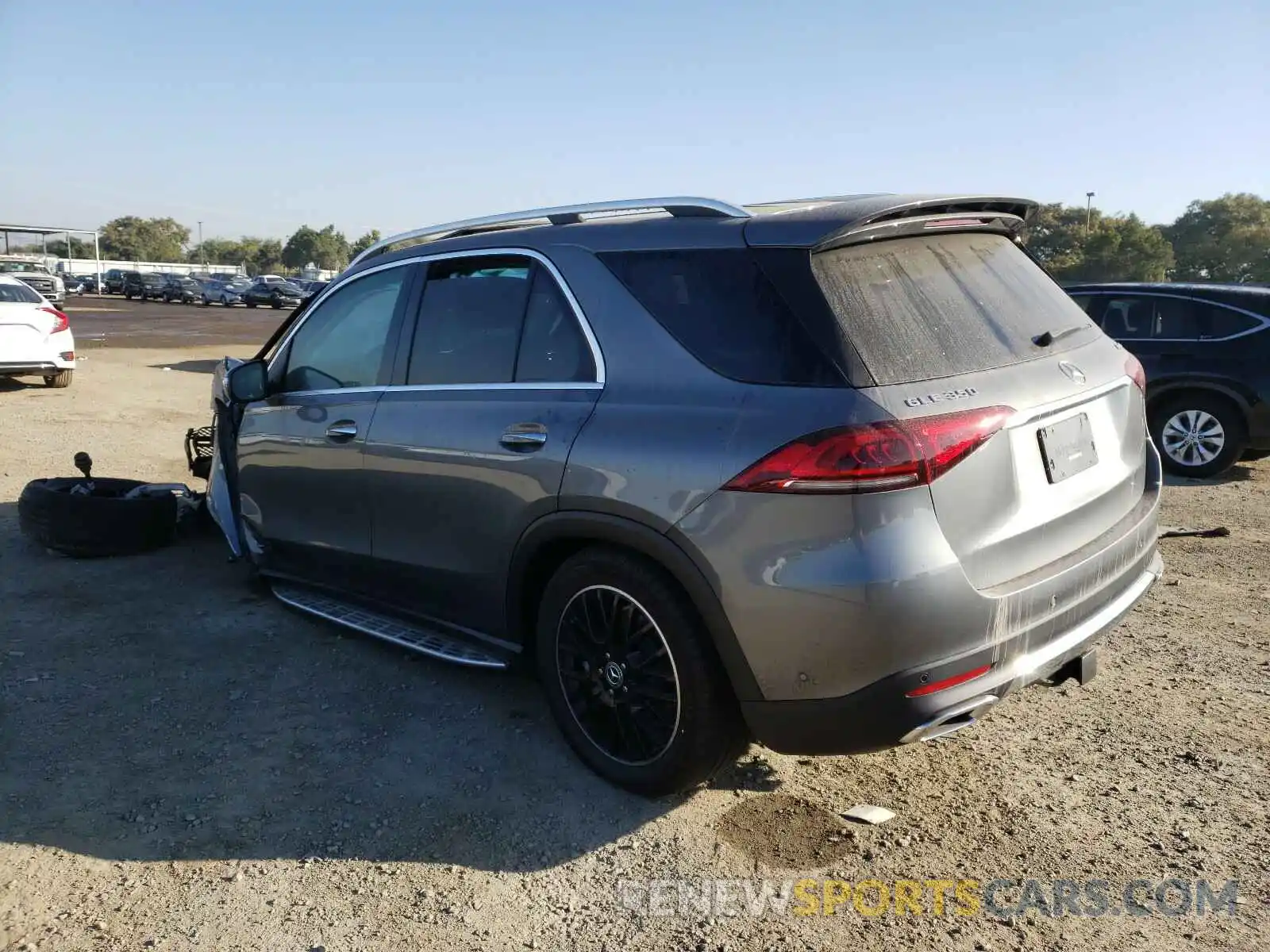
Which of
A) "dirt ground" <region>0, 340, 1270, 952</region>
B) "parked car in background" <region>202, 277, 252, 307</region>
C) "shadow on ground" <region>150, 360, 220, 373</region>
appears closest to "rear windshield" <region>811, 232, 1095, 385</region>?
"dirt ground" <region>0, 340, 1270, 952</region>

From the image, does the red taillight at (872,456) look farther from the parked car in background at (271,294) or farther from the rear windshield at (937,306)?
the parked car in background at (271,294)

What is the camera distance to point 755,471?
2.95 m

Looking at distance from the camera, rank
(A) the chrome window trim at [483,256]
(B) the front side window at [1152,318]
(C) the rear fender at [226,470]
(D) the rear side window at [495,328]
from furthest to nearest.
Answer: (B) the front side window at [1152,318], (C) the rear fender at [226,470], (D) the rear side window at [495,328], (A) the chrome window trim at [483,256]

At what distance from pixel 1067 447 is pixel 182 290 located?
58934mm

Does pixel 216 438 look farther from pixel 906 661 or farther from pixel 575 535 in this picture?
pixel 906 661

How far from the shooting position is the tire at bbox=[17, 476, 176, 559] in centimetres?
603

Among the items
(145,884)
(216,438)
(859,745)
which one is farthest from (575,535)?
(216,438)

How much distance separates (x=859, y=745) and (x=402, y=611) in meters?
2.16

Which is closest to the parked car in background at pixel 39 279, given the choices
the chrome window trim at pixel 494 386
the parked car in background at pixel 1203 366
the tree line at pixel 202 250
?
the parked car in background at pixel 1203 366

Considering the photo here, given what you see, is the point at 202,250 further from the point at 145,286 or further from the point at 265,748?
the point at 265,748

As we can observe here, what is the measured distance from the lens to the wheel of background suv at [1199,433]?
8.84 m

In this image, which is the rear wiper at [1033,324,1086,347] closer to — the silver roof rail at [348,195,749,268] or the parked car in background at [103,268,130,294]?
the silver roof rail at [348,195,749,268]

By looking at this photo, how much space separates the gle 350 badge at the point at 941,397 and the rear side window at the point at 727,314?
22 centimetres

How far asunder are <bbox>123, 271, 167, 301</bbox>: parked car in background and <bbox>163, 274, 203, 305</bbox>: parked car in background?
1.26ft
